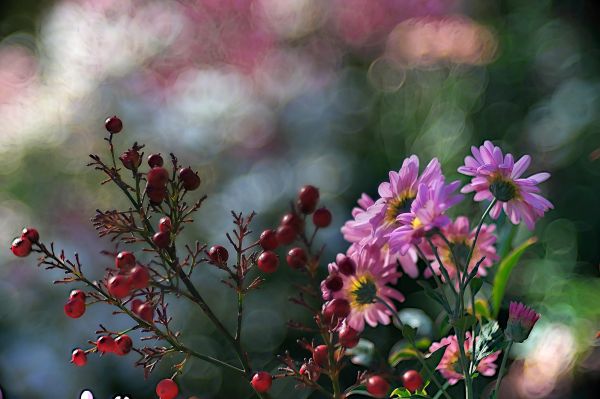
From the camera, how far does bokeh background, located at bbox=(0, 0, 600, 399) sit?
0.99 meters

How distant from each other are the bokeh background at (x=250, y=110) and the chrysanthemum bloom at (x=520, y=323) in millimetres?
609

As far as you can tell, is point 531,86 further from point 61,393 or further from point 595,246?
point 61,393

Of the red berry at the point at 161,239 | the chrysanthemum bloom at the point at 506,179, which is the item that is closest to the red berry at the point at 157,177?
the red berry at the point at 161,239

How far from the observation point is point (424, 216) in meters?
0.33

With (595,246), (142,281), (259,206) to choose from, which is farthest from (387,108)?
(142,281)

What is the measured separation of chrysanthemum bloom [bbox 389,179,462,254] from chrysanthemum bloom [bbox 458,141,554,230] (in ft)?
0.09

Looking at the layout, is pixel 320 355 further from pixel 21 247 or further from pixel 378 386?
pixel 21 247

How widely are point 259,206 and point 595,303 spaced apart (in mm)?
427

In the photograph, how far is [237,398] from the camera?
0.90 meters

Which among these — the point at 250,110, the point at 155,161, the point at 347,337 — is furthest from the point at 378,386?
the point at 250,110

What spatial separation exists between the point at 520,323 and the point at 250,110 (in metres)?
0.74

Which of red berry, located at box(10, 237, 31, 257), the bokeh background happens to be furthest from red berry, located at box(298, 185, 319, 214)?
the bokeh background

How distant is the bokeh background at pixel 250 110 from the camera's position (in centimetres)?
99

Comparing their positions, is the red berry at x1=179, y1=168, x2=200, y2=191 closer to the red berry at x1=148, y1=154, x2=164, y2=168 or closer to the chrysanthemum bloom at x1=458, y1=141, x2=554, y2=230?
the red berry at x1=148, y1=154, x2=164, y2=168
